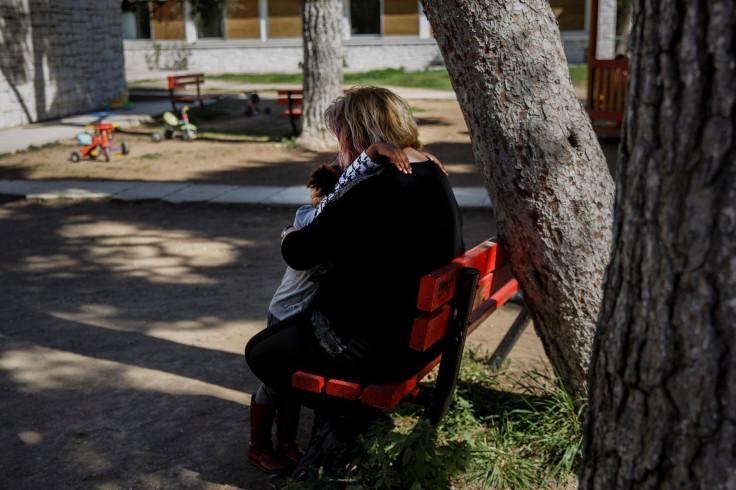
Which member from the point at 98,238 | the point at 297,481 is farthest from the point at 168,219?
the point at 297,481

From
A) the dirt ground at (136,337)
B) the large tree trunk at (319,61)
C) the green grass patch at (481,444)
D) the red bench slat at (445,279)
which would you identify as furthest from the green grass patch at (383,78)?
the red bench slat at (445,279)

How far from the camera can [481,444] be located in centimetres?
312

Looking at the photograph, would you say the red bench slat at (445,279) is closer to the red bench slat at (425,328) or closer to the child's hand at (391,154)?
the red bench slat at (425,328)

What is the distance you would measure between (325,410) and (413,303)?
525 mm

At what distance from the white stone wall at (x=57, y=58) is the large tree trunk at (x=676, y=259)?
46.0 feet

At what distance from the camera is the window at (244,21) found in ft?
89.4

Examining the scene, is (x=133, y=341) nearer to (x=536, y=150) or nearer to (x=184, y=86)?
(x=536, y=150)

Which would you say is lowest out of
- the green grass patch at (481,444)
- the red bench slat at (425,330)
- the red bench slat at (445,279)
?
the green grass patch at (481,444)

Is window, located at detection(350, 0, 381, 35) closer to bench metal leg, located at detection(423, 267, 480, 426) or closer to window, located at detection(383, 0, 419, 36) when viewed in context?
window, located at detection(383, 0, 419, 36)

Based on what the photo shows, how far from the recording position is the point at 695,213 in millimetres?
1480

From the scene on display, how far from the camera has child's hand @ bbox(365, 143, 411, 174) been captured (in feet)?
8.86

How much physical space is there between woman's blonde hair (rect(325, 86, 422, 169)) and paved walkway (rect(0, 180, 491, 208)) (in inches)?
189

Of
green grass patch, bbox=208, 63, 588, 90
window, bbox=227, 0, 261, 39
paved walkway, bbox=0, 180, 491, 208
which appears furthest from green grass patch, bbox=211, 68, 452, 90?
paved walkway, bbox=0, 180, 491, 208

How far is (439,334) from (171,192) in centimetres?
639
